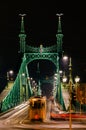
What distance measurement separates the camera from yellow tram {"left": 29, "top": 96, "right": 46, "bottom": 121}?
64125 millimetres

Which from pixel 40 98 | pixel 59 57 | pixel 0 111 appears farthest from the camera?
pixel 59 57

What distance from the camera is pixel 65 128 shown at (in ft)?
173

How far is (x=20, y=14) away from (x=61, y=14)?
13.6m

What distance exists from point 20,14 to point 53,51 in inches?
607

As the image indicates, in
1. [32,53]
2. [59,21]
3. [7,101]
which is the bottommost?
[7,101]

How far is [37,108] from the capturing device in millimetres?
64562

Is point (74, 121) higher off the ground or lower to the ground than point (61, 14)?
lower

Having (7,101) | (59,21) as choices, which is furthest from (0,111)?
(59,21)

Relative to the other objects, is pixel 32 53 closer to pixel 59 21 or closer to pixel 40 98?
pixel 59 21

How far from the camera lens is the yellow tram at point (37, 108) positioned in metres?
64.1

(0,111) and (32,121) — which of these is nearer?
(32,121)

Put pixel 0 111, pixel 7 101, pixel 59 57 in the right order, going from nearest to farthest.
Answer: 1. pixel 0 111
2. pixel 7 101
3. pixel 59 57

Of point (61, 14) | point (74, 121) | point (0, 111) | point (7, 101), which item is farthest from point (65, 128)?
point (61, 14)

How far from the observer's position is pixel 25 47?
154375 millimetres
